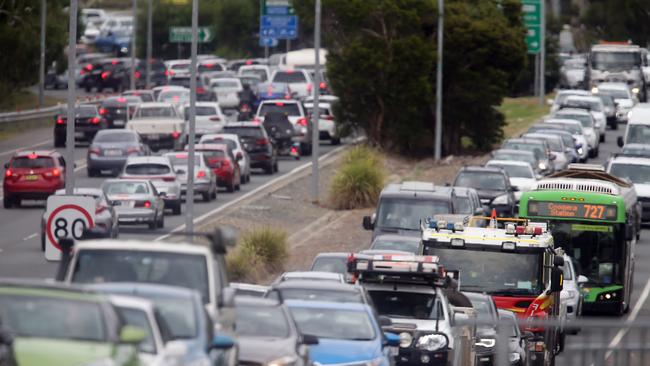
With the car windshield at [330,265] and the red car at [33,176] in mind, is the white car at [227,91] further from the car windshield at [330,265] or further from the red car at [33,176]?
the car windshield at [330,265]

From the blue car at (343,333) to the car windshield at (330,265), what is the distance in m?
7.94

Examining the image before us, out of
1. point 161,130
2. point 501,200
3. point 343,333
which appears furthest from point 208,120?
point 343,333

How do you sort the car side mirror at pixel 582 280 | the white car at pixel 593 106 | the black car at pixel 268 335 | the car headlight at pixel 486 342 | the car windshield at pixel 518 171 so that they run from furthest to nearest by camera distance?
the white car at pixel 593 106 → the car windshield at pixel 518 171 → the car side mirror at pixel 582 280 → the car headlight at pixel 486 342 → the black car at pixel 268 335

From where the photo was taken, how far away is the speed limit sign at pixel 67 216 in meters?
22.7

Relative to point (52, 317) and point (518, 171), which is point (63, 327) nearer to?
point (52, 317)

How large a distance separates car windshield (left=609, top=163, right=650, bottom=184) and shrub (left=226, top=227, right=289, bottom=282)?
1301 cm

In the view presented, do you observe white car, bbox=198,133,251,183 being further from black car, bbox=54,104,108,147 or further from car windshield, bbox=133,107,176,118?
black car, bbox=54,104,108,147

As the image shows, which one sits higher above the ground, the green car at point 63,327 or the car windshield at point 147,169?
the green car at point 63,327

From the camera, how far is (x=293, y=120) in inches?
2299

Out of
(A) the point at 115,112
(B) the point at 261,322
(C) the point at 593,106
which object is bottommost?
(A) the point at 115,112

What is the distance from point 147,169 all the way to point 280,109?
15.6 meters

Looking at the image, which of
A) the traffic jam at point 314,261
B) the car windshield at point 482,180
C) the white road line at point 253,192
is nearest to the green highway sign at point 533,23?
the traffic jam at point 314,261

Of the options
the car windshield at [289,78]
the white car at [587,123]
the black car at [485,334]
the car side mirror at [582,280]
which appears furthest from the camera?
the car windshield at [289,78]

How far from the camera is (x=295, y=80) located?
245 feet
